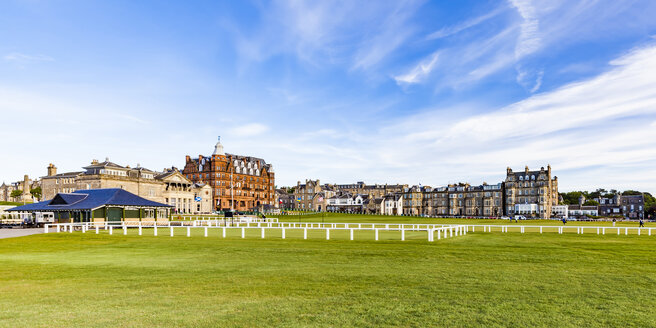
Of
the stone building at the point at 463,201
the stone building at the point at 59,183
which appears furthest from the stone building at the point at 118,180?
the stone building at the point at 463,201

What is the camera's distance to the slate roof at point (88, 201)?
5616cm

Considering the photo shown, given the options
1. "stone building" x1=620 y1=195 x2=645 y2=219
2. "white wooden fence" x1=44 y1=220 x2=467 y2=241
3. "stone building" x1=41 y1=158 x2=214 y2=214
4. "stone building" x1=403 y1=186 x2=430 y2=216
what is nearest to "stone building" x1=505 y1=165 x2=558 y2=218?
"stone building" x1=403 y1=186 x2=430 y2=216

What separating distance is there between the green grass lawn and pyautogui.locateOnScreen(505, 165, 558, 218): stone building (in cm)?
13995

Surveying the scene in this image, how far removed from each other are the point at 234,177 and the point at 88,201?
88.1 m

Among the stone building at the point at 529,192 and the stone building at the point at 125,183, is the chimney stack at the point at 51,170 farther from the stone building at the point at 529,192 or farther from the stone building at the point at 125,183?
the stone building at the point at 529,192

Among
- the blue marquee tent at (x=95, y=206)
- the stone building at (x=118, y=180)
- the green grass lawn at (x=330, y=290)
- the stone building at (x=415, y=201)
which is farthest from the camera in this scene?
the stone building at (x=415, y=201)

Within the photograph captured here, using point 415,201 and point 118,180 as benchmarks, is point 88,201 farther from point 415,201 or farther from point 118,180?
point 415,201

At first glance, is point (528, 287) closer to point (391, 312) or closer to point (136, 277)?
point (391, 312)

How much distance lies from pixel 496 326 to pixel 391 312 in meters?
2.17

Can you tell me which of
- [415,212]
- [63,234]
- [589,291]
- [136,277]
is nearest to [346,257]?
[136,277]

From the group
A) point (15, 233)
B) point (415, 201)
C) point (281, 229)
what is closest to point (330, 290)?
point (281, 229)

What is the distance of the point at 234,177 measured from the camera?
479 feet

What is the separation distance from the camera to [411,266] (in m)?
17.9

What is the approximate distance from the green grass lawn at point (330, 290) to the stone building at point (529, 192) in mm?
139947
